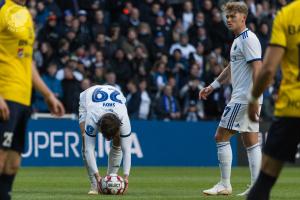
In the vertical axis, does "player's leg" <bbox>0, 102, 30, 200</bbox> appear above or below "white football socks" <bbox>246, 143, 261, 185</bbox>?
above

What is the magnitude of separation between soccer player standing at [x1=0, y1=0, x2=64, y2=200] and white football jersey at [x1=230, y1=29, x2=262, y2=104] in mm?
4660

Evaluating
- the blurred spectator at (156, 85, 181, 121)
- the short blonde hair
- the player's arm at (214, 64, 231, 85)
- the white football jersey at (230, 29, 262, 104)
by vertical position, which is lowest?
the blurred spectator at (156, 85, 181, 121)

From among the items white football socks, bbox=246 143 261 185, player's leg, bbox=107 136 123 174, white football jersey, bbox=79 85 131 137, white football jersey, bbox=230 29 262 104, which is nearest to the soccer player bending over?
white football jersey, bbox=79 85 131 137

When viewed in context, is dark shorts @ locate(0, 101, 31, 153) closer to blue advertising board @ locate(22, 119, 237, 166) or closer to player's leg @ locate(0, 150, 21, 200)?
player's leg @ locate(0, 150, 21, 200)

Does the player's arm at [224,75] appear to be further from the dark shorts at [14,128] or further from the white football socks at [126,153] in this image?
the dark shorts at [14,128]

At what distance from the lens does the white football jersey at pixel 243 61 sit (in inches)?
499

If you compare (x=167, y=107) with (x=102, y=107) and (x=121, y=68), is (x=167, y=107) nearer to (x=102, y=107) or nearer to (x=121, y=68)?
(x=121, y=68)

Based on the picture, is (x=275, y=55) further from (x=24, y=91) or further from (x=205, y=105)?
(x=205, y=105)

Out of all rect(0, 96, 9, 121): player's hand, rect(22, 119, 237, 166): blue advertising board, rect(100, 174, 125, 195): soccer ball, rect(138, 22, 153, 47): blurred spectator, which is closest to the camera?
rect(0, 96, 9, 121): player's hand

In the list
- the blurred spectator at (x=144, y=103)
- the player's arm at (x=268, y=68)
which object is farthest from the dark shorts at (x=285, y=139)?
the blurred spectator at (x=144, y=103)

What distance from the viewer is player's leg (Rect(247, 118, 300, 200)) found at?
7977 millimetres

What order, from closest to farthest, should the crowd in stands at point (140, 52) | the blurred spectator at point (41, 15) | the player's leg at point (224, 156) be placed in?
the player's leg at point (224, 156)
the crowd in stands at point (140, 52)
the blurred spectator at point (41, 15)

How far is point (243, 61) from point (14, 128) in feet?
16.4

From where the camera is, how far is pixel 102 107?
13.0m
